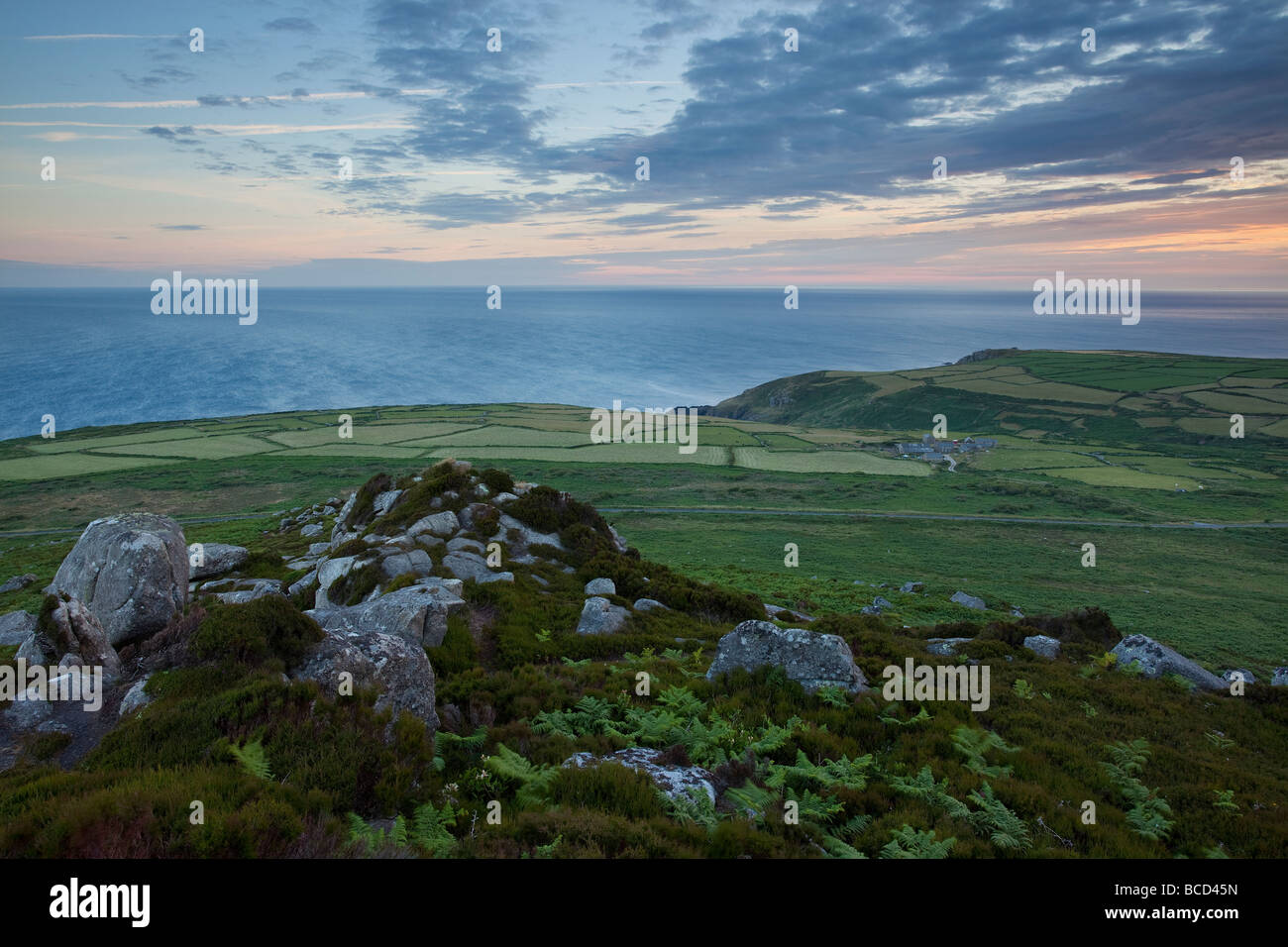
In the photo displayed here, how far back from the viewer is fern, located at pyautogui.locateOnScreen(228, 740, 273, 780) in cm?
870

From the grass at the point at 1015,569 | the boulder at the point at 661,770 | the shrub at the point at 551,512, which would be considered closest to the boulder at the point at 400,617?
the boulder at the point at 661,770

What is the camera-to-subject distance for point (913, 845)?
8.51 metres

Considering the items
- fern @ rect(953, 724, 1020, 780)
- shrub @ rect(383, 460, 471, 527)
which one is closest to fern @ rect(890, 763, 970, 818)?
fern @ rect(953, 724, 1020, 780)

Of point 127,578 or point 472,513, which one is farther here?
point 472,513

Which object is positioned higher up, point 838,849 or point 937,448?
point 937,448

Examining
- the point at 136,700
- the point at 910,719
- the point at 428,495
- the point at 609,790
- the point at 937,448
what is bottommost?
the point at 910,719

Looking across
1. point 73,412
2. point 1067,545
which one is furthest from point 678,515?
point 73,412

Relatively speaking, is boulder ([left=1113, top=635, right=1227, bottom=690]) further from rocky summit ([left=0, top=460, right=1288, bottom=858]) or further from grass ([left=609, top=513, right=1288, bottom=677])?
grass ([left=609, top=513, right=1288, bottom=677])

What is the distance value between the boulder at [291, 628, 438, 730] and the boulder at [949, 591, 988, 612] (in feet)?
109

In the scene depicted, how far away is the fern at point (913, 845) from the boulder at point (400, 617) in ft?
39.6

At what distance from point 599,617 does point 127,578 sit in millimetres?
14527

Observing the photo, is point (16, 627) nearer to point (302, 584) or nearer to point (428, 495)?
point (302, 584)

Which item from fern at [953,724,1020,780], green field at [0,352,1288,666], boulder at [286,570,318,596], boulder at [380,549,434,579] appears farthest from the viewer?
green field at [0,352,1288,666]

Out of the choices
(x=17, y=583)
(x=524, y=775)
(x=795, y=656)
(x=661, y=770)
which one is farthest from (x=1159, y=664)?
(x=17, y=583)
